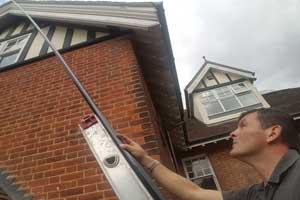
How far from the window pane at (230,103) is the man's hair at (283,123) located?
37.7 feet

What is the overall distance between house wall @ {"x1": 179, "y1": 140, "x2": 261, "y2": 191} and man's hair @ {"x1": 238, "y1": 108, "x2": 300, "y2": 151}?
820cm

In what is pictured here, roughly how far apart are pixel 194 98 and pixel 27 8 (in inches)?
396

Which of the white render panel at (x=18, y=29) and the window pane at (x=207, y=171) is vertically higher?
the white render panel at (x=18, y=29)

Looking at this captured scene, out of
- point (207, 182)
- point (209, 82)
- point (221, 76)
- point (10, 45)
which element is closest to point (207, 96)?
point (209, 82)

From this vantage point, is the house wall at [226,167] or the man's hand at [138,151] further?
the house wall at [226,167]

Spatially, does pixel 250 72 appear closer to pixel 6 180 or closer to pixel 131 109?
pixel 131 109

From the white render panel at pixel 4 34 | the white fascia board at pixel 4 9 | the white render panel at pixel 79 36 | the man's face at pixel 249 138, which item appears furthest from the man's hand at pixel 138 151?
the white fascia board at pixel 4 9

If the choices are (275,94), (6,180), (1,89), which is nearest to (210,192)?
(6,180)

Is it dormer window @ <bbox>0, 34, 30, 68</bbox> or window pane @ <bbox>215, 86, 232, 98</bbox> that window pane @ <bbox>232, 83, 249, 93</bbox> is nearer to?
window pane @ <bbox>215, 86, 232, 98</bbox>

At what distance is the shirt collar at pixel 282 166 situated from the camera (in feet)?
4.37

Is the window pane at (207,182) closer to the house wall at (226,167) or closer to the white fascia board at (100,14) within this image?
the house wall at (226,167)

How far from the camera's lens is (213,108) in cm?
1310

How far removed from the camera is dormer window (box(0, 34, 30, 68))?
526 centimetres

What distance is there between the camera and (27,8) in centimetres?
584
